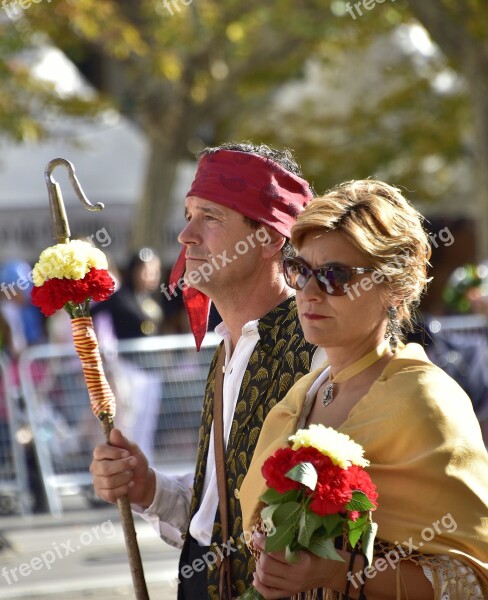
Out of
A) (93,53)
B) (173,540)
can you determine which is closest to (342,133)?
(93,53)

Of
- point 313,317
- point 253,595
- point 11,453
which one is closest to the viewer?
point 253,595

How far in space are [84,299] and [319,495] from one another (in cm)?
127

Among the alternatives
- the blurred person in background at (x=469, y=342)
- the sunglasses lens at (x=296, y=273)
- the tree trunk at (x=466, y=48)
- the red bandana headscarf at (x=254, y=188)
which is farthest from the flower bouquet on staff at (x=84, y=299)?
the tree trunk at (x=466, y=48)

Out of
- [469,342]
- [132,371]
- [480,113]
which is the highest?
[480,113]

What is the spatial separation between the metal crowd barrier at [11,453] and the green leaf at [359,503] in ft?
23.4

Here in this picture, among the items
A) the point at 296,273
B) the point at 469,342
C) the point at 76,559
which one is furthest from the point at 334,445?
the point at 469,342

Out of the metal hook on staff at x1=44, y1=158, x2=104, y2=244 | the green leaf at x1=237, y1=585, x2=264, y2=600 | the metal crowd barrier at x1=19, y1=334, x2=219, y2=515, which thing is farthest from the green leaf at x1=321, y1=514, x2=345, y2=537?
the metal crowd barrier at x1=19, y1=334, x2=219, y2=515

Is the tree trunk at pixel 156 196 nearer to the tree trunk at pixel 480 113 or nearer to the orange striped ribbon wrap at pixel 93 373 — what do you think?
the tree trunk at pixel 480 113

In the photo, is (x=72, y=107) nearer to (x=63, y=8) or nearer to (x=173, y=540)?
(x=63, y=8)

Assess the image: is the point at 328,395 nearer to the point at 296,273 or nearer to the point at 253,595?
the point at 296,273

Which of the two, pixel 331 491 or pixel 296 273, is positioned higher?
pixel 296 273

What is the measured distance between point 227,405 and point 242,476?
274 mm

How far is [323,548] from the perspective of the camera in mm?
2494

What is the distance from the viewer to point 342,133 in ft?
66.3
